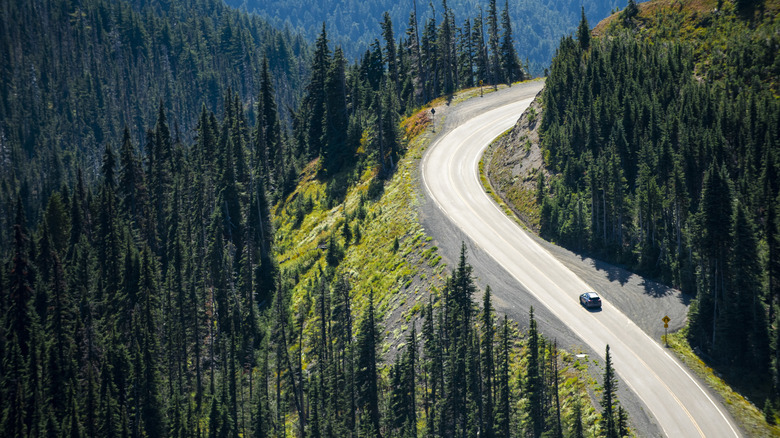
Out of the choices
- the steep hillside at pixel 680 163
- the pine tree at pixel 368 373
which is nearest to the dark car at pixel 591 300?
the steep hillside at pixel 680 163

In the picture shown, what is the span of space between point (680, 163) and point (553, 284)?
14497 millimetres

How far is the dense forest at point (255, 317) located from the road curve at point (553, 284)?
328 cm

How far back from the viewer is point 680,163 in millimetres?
60562

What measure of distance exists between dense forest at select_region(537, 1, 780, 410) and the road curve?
10.5 feet

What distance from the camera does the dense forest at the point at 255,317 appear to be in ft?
185

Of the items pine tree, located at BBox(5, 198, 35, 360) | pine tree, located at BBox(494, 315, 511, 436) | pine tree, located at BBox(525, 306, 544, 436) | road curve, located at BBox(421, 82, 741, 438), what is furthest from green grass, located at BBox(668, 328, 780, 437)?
pine tree, located at BBox(5, 198, 35, 360)

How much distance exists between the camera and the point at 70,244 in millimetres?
99750

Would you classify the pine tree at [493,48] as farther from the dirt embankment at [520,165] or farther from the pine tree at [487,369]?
the pine tree at [487,369]

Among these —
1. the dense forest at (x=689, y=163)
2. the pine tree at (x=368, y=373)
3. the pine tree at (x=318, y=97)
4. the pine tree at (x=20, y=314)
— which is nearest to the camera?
the dense forest at (x=689, y=163)

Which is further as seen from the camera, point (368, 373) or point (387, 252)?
point (387, 252)

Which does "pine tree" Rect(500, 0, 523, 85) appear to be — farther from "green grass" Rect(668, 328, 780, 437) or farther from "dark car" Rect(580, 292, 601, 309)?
A: "green grass" Rect(668, 328, 780, 437)

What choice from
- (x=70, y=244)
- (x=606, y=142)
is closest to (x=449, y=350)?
(x=606, y=142)

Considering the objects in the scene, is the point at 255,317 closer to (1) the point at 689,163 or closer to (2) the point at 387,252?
(2) the point at 387,252

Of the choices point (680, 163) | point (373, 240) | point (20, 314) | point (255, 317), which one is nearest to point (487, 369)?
point (680, 163)
